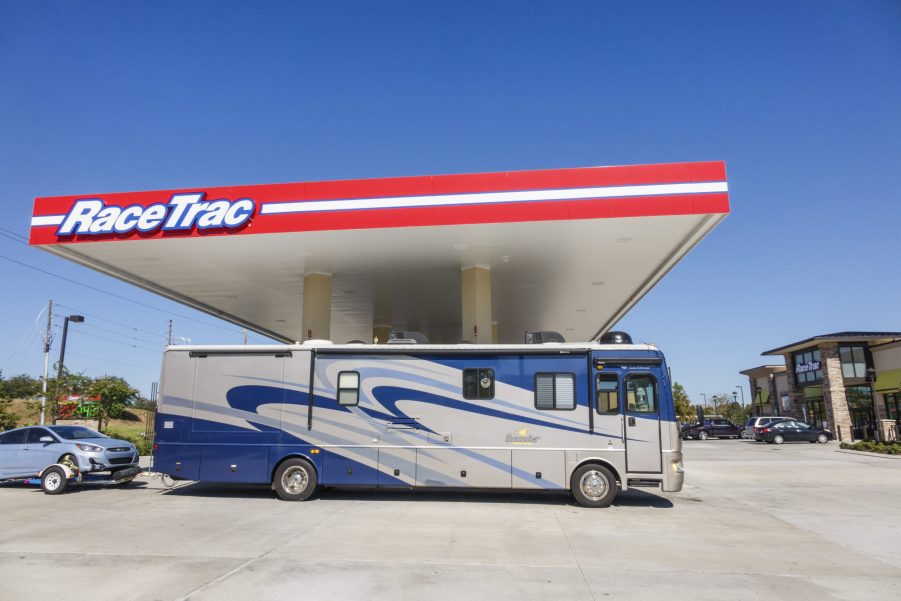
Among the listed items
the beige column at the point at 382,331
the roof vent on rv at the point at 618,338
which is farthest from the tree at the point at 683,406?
the roof vent on rv at the point at 618,338

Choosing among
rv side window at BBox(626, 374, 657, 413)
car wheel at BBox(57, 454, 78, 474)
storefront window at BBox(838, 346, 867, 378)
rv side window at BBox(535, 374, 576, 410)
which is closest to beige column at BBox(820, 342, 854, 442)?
storefront window at BBox(838, 346, 867, 378)

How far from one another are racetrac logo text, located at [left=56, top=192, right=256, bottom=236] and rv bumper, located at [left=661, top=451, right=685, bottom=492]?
400 inches

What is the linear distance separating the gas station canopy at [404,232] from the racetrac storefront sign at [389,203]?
0.08 ft

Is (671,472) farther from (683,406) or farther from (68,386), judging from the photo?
(683,406)

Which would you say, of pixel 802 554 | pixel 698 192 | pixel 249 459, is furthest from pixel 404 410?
pixel 698 192

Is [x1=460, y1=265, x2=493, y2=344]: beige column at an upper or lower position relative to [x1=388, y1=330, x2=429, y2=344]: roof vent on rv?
upper

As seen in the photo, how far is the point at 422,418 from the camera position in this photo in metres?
11.2

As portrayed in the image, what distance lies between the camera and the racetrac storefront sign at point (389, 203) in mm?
11883

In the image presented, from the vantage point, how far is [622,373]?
10883 mm

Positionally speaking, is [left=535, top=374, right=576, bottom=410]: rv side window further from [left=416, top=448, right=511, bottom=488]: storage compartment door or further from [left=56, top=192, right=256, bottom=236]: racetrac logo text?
[left=56, top=192, right=256, bottom=236]: racetrac logo text

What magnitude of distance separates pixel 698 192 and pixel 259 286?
1342 cm

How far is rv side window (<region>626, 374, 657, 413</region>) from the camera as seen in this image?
35.1ft

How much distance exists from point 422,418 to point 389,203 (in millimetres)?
4765

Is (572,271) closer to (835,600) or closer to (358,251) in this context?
(358,251)
